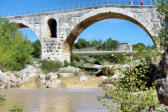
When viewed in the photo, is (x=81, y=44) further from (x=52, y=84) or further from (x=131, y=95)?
(x=131, y=95)

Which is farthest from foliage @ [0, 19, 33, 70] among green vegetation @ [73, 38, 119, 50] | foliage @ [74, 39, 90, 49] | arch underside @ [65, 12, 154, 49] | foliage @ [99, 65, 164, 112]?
foliage @ [74, 39, 90, 49]

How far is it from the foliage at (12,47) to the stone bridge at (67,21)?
1.56 m

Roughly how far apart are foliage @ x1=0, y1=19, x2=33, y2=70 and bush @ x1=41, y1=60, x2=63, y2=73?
6.24ft

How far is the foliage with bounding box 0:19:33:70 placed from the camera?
1833 centimetres

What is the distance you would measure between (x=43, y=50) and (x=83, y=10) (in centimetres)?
554

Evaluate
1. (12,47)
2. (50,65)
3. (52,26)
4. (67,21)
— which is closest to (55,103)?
(50,65)

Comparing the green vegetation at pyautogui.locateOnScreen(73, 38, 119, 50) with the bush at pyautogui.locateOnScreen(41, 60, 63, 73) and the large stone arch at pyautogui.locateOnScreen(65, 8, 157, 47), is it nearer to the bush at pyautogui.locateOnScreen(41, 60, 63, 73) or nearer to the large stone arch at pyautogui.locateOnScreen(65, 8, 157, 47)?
the large stone arch at pyautogui.locateOnScreen(65, 8, 157, 47)

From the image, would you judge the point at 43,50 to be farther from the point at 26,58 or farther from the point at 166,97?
the point at 166,97

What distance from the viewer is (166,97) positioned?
196 centimetres

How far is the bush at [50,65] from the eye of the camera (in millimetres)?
19977

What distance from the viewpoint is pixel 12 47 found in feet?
64.2

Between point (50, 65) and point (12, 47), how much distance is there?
3.71 m

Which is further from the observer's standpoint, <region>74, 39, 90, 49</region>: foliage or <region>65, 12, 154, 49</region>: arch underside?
<region>74, 39, 90, 49</region>: foliage

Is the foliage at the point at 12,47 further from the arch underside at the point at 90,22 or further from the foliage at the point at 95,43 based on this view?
the foliage at the point at 95,43
